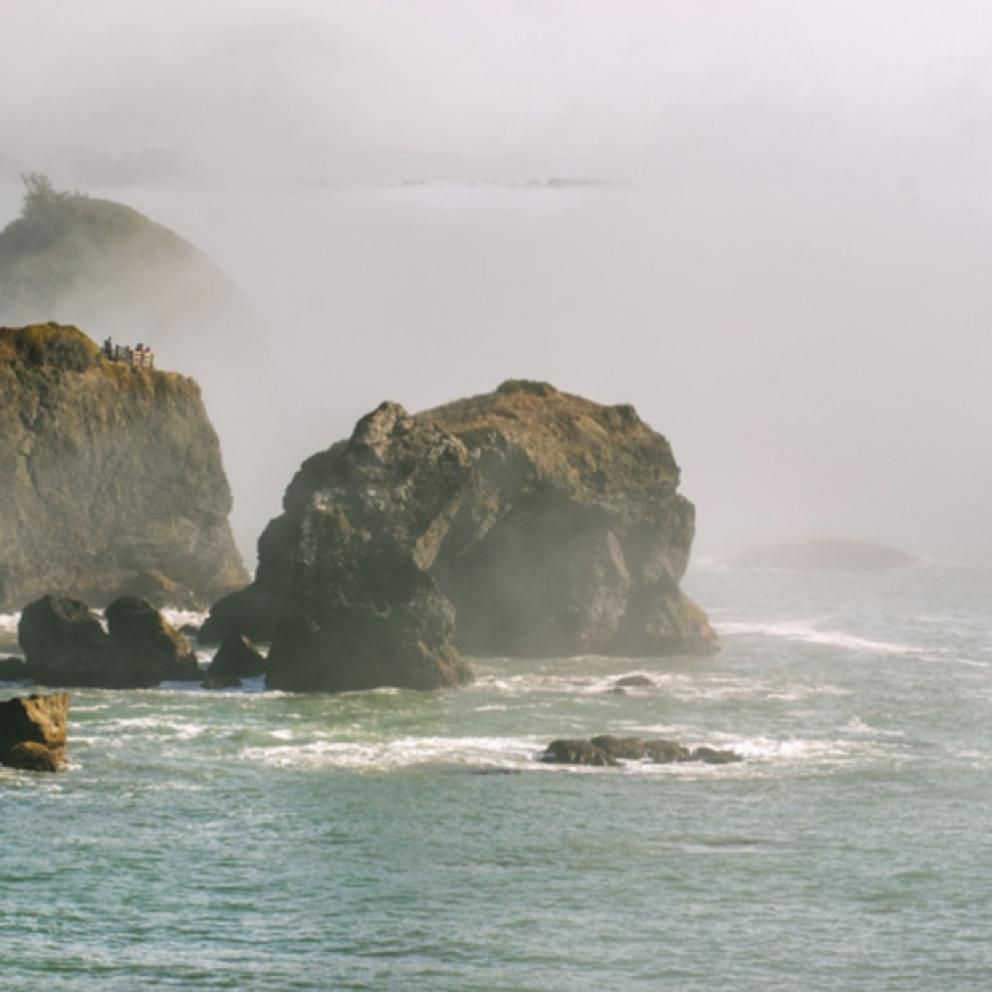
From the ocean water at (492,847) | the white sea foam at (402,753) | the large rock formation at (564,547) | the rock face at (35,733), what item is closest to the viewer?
the ocean water at (492,847)

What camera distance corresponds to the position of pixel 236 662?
117062 millimetres

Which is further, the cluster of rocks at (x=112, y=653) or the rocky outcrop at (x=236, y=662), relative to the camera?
the rocky outcrop at (x=236, y=662)

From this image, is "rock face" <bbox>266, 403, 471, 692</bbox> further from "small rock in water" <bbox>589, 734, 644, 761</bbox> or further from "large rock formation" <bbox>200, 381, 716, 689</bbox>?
"small rock in water" <bbox>589, 734, 644, 761</bbox>

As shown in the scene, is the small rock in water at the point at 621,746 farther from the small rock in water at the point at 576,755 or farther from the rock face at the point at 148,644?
the rock face at the point at 148,644

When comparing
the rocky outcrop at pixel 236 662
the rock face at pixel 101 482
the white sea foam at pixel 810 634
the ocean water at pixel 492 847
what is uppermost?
the rock face at pixel 101 482

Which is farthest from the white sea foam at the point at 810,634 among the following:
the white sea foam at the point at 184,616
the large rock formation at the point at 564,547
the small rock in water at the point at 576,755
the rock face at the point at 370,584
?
the small rock in water at the point at 576,755

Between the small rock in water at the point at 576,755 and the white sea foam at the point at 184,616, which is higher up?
the white sea foam at the point at 184,616

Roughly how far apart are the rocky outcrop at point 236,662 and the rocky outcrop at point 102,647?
49.3 inches

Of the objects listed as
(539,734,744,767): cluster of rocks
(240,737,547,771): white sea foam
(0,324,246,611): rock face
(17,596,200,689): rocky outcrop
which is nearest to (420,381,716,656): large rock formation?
(17,596,200,689): rocky outcrop

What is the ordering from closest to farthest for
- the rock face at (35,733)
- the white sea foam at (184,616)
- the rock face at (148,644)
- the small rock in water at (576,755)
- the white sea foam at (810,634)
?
the rock face at (35,733) → the small rock in water at (576,755) → the rock face at (148,644) → the white sea foam at (184,616) → the white sea foam at (810,634)

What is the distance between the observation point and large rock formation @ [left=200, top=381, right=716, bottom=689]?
114938 mm

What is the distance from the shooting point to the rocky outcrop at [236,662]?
4588 inches

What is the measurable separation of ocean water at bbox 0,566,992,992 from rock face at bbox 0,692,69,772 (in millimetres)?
1452

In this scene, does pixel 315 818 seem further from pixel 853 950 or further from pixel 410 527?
pixel 410 527
